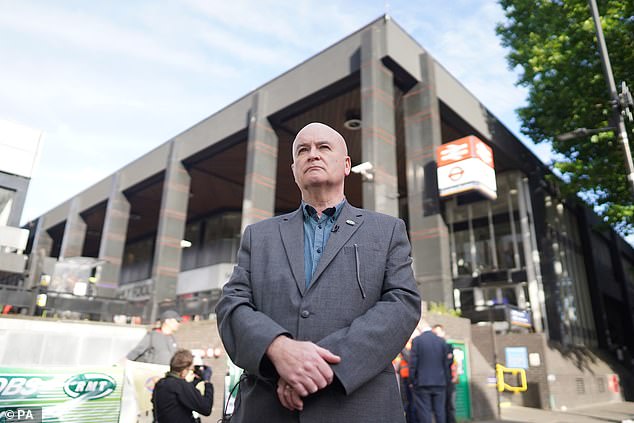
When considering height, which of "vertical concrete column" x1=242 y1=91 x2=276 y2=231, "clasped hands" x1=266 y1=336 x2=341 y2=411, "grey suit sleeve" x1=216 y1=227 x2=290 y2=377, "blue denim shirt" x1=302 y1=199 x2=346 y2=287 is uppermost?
"vertical concrete column" x1=242 y1=91 x2=276 y2=231

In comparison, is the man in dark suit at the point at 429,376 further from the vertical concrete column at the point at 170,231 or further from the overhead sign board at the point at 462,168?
the vertical concrete column at the point at 170,231

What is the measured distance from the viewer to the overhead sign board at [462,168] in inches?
664

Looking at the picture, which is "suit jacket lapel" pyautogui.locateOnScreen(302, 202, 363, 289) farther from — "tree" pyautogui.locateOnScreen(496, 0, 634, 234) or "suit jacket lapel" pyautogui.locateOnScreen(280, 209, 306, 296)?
"tree" pyautogui.locateOnScreen(496, 0, 634, 234)

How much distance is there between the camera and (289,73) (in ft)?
70.2

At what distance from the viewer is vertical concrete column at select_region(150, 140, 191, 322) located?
2419 centimetres

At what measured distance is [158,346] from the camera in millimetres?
7035

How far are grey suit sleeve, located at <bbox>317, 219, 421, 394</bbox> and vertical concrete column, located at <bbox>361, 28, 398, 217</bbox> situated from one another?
14.4 m

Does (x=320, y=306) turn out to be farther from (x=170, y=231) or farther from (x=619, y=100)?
(x=170, y=231)

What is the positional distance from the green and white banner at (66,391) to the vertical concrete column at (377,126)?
462 inches

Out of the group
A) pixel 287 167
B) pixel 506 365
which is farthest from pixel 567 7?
pixel 287 167

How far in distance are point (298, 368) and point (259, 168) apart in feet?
66.0

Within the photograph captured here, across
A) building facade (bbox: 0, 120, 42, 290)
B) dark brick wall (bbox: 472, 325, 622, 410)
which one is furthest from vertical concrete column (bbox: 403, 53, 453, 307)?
building facade (bbox: 0, 120, 42, 290)

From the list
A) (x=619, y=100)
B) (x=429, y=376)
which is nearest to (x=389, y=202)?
(x=619, y=100)

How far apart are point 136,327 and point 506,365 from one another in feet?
44.6
